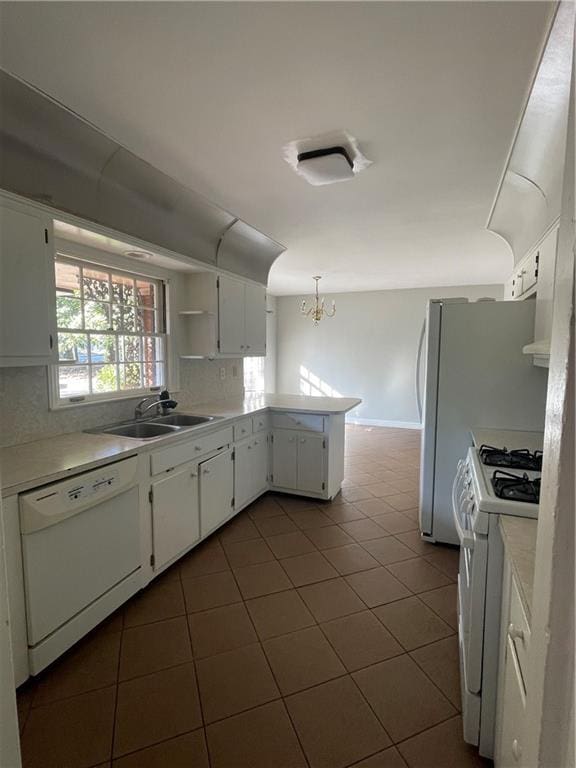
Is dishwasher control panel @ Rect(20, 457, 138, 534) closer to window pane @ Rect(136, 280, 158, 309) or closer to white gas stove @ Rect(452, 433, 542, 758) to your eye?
window pane @ Rect(136, 280, 158, 309)

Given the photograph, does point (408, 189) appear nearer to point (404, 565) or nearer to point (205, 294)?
point (205, 294)

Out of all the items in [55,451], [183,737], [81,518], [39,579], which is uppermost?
[55,451]

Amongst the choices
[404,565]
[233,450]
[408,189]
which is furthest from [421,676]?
[408,189]

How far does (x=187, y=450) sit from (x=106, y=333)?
3.40 feet

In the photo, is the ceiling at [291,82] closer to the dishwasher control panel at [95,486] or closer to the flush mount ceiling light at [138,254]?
the flush mount ceiling light at [138,254]

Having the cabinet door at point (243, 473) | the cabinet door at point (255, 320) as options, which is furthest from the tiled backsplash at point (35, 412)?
the cabinet door at point (255, 320)

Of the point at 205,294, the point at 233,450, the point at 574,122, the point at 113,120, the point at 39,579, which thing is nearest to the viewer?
the point at 574,122

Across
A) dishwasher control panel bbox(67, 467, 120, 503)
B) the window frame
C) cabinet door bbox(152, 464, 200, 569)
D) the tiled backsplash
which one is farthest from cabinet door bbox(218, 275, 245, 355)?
dishwasher control panel bbox(67, 467, 120, 503)

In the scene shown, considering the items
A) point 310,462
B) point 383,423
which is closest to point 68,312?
point 310,462

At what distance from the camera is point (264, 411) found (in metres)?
3.38

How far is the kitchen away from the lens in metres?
1.18

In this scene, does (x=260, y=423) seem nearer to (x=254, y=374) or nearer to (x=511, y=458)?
(x=511, y=458)

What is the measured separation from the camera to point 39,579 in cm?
155

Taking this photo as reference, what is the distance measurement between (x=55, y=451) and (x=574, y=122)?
2.20 metres
